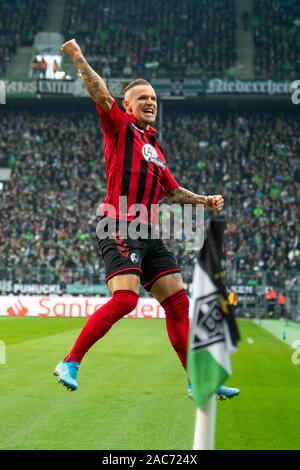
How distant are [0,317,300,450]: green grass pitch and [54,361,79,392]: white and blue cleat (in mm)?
367

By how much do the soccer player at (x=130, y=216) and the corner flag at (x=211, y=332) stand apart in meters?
2.95

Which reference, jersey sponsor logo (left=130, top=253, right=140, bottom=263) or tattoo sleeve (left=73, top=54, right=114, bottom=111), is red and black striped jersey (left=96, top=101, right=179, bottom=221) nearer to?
tattoo sleeve (left=73, top=54, right=114, bottom=111)

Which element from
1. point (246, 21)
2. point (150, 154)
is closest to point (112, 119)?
point (150, 154)

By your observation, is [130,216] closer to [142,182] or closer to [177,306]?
[142,182]

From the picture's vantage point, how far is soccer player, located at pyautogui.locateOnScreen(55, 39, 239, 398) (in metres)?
6.32

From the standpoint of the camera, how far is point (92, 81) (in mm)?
6168

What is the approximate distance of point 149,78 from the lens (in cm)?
4372

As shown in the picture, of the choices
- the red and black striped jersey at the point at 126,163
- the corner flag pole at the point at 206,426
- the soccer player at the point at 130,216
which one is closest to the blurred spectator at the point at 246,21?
the soccer player at the point at 130,216

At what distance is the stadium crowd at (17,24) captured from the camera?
47969 millimetres

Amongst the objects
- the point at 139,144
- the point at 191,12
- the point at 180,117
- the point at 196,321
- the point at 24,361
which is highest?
the point at 191,12
